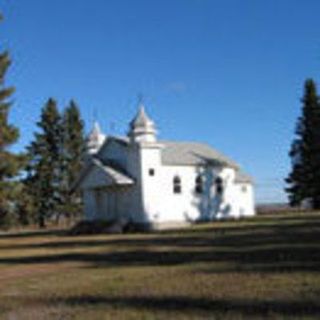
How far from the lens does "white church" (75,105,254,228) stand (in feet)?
151

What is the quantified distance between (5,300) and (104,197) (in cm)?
3563

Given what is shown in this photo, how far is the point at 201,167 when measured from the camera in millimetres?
50469

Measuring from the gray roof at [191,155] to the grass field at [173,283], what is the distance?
2408cm

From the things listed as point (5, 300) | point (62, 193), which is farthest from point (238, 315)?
point (62, 193)

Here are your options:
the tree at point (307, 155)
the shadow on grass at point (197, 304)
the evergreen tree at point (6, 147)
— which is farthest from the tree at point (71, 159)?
the shadow on grass at point (197, 304)

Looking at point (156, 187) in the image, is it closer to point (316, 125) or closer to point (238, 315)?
point (316, 125)

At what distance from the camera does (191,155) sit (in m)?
50.9

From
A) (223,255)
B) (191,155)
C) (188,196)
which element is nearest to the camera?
(223,255)

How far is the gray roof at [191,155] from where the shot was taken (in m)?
49.2

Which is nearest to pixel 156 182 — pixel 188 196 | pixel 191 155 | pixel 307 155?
pixel 188 196

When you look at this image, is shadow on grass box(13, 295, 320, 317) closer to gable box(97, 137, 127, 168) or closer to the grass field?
the grass field

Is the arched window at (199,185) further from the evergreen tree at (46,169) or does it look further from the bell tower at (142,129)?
the evergreen tree at (46,169)

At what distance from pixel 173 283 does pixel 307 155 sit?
51.2 m

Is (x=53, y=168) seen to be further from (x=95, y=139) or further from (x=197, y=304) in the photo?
(x=197, y=304)
